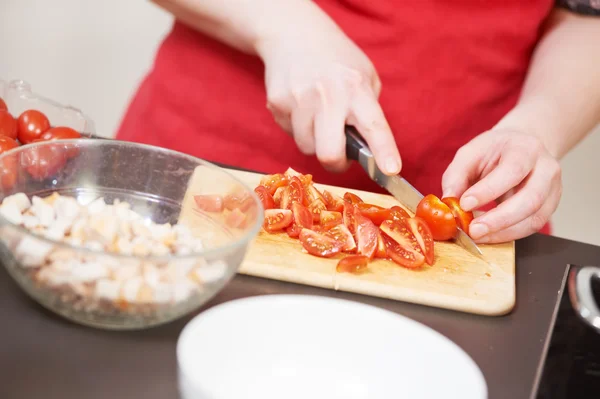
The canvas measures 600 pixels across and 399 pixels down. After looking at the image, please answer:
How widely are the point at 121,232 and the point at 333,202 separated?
47 cm

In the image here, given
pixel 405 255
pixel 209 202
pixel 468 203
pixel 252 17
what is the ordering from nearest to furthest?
pixel 209 202
pixel 405 255
pixel 468 203
pixel 252 17

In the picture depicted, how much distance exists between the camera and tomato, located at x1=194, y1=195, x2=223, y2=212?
3.08ft

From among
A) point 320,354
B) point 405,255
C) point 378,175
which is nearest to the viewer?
point 320,354

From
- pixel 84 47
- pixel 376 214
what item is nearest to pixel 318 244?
pixel 376 214

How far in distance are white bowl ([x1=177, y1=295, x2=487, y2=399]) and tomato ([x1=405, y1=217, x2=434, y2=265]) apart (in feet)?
1.04

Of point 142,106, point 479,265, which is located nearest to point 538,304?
point 479,265

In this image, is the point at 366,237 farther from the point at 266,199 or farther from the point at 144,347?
the point at 144,347

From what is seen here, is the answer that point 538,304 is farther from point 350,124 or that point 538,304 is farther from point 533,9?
point 533,9

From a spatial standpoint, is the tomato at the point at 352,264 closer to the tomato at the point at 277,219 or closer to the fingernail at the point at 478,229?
the tomato at the point at 277,219

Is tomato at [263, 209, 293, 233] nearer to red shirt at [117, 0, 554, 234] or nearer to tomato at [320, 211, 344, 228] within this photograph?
tomato at [320, 211, 344, 228]

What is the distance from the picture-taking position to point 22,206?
2.71 ft

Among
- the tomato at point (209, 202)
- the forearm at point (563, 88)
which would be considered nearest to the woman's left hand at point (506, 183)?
the forearm at point (563, 88)

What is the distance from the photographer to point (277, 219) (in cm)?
108

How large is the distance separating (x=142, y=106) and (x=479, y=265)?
0.90 metres
